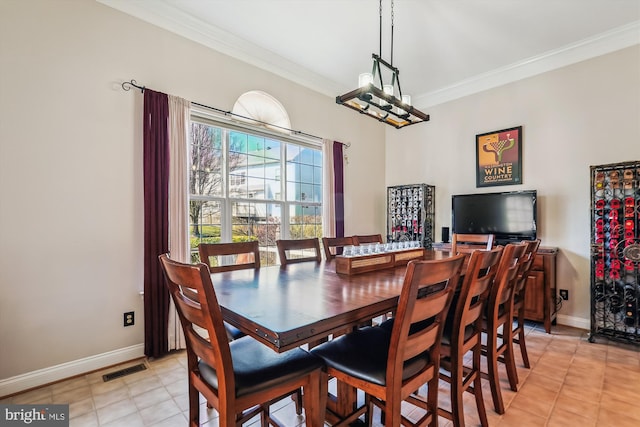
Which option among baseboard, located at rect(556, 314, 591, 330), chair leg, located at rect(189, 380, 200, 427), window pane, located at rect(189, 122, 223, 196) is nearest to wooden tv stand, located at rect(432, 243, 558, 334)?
baseboard, located at rect(556, 314, 591, 330)

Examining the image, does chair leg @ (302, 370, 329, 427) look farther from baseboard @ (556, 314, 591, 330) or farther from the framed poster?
the framed poster

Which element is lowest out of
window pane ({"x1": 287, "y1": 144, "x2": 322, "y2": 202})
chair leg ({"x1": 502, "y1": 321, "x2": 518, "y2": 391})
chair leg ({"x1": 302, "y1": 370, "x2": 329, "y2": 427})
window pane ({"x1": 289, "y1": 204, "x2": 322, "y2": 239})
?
chair leg ({"x1": 502, "y1": 321, "x2": 518, "y2": 391})

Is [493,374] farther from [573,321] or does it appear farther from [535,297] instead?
[573,321]

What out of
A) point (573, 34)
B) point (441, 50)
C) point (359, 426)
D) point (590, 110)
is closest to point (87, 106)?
point (359, 426)

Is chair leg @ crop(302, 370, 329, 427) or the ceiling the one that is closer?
chair leg @ crop(302, 370, 329, 427)

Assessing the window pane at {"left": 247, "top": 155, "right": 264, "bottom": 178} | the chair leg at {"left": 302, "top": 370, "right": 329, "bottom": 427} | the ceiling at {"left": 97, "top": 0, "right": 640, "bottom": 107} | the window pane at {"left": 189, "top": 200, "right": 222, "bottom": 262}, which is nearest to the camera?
the chair leg at {"left": 302, "top": 370, "right": 329, "bottom": 427}

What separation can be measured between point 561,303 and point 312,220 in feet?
10.2

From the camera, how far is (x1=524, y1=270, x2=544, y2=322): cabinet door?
322 cm

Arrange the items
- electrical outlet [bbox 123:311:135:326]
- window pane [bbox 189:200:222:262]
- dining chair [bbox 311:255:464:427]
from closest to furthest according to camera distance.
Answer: dining chair [bbox 311:255:464:427], electrical outlet [bbox 123:311:135:326], window pane [bbox 189:200:222:262]

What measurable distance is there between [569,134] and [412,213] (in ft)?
6.59

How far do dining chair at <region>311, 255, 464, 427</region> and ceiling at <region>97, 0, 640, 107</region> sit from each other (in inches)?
101

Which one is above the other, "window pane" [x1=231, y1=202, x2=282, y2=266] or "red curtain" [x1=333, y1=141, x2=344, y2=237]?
"red curtain" [x1=333, y1=141, x2=344, y2=237]

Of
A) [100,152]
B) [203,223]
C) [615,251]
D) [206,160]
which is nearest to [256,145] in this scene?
[206,160]

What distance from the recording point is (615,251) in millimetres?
2916
